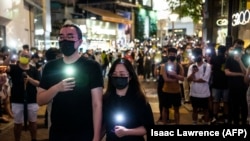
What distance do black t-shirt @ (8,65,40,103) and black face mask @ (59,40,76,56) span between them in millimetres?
3923

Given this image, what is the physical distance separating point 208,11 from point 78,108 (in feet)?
71.9

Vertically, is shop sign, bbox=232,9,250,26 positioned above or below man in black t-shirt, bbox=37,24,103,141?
above

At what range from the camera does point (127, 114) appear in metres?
3.87

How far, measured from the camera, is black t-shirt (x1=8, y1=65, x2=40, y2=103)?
7352mm

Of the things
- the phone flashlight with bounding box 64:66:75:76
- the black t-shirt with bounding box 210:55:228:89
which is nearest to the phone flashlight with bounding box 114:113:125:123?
the phone flashlight with bounding box 64:66:75:76

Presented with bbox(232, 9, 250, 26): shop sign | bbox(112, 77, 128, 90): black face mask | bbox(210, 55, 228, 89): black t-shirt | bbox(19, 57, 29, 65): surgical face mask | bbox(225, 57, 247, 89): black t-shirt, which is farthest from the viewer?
bbox(232, 9, 250, 26): shop sign

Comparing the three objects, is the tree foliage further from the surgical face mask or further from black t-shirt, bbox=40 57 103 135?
black t-shirt, bbox=40 57 103 135

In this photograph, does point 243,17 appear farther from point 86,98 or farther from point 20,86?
point 86,98

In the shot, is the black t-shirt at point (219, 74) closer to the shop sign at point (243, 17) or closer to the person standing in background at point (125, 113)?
the shop sign at point (243, 17)

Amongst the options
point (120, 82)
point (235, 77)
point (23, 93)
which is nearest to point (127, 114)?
point (120, 82)

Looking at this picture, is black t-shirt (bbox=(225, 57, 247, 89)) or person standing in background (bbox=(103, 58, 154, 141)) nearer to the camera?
person standing in background (bbox=(103, 58, 154, 141))

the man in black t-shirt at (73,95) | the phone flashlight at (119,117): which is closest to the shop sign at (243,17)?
the phone flashlight at (119,117)

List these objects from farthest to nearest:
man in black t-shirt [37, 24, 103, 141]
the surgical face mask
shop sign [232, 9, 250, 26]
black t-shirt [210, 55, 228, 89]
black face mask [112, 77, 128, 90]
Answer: shop sign [232, 9, 250, 26] < black t-shirt [210, 55, 228, 89] < the surgical face mask < black face mask [112, 77, 128, 90] < man in black t-shirt [37, 24, 103, 141]

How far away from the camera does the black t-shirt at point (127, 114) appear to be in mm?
3867
